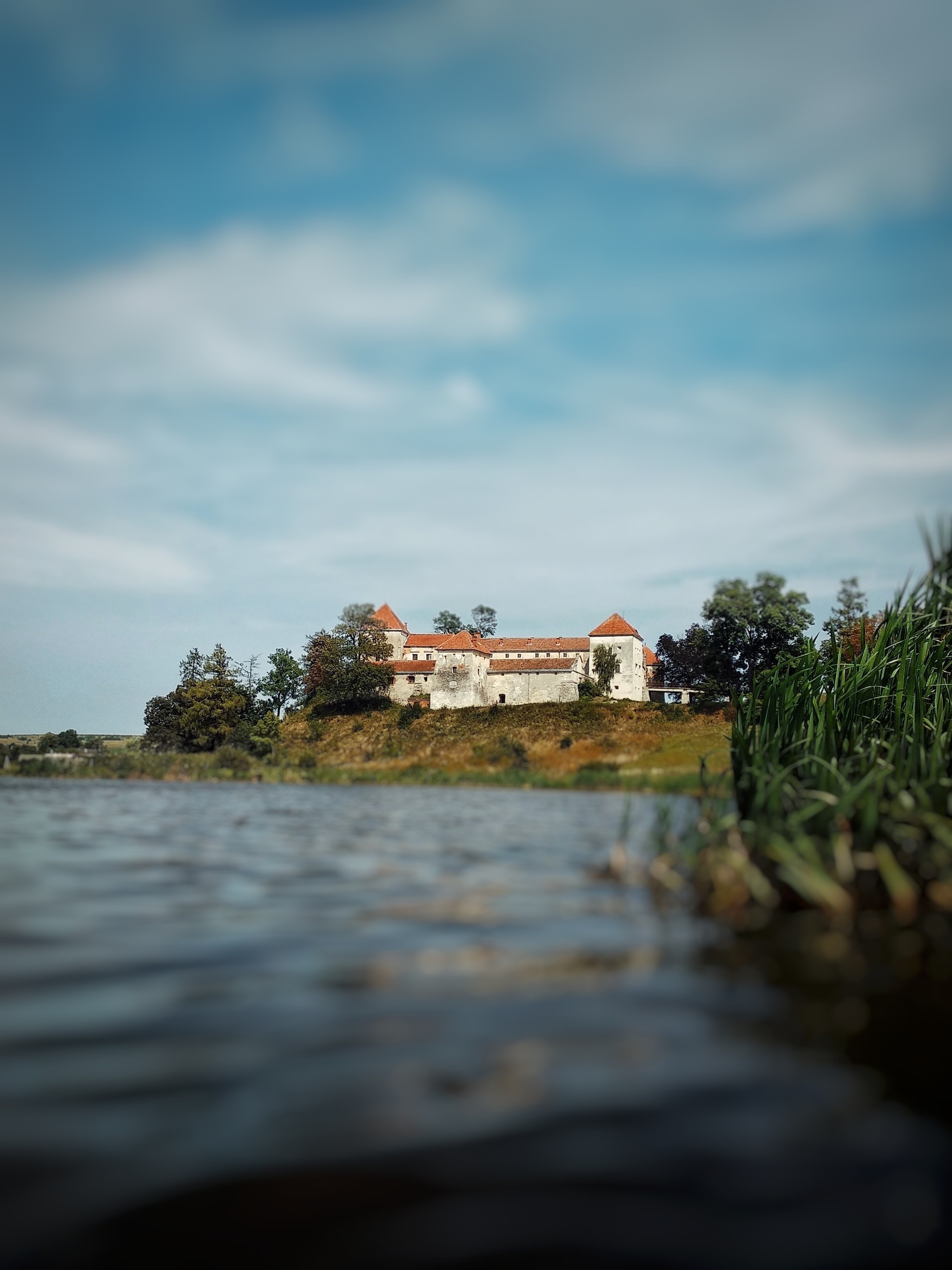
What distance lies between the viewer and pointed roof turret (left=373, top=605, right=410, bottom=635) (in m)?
110

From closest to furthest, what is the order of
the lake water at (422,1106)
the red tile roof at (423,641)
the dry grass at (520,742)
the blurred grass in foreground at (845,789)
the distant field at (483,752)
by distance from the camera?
1. the lake water at (422,1106)
2. the blurred grass in foreground at (845,789)
3. the distant field at (483,752)
4. the dry grass at (520,742)
5. the red tile roof at (423,641)

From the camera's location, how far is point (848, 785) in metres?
9.59

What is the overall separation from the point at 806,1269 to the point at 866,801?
6616mm

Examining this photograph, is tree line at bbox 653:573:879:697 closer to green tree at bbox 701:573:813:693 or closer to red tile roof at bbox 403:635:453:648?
green tree at bbox 701:573:813:693

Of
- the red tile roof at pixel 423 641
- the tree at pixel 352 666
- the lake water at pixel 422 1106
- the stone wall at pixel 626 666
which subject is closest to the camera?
the lake water at pixel 422 1106

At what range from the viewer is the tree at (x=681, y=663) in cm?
9256

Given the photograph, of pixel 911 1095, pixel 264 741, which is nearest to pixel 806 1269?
pixel 911 1095

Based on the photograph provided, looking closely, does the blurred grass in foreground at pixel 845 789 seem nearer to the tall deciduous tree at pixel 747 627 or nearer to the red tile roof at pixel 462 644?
the tall deciduous tree at pixel 747 627

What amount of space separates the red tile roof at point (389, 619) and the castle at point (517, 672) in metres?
4.96

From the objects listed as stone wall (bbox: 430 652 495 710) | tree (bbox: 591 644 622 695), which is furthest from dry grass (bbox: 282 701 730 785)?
tree (bbox: 591 644 622 695)

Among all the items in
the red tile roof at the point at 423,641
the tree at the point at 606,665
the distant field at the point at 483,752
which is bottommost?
the distant field at the point at 483,752

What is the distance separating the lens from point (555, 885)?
1004cm

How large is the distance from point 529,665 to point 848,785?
88.5 m

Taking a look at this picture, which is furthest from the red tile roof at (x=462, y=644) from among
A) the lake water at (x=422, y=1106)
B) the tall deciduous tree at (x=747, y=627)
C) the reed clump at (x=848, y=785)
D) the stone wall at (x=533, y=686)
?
the lake water at (x=422, y=1106)
